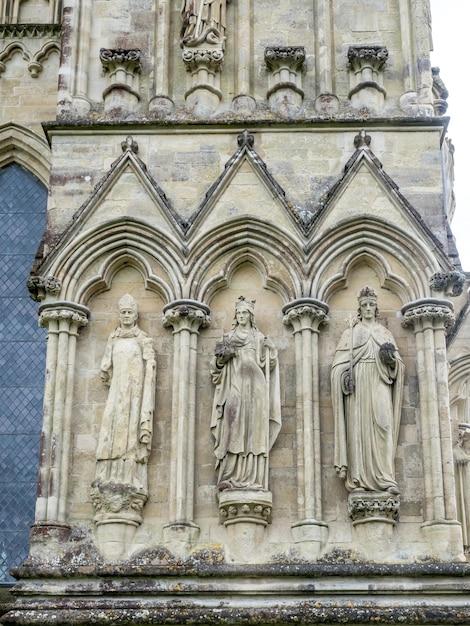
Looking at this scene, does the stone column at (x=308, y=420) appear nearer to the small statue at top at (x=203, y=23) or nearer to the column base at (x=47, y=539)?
the column base at (x=47, y=539)

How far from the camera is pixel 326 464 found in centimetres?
1270

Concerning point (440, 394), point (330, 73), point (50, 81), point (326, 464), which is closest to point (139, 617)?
point (326, 464)

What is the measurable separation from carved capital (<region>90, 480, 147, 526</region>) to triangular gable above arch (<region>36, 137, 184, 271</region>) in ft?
8.32

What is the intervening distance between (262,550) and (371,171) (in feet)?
13.7

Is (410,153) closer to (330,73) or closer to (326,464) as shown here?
(330,73)

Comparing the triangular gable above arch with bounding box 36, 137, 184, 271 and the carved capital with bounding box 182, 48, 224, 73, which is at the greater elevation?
the carved capital with bounding box 182, 48, 224, 73

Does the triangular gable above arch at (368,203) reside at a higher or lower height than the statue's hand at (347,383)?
higher

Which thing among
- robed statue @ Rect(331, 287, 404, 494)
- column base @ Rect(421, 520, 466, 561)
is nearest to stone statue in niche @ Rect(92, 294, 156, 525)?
robed statue @ Rect(331, 287, 404, 494)

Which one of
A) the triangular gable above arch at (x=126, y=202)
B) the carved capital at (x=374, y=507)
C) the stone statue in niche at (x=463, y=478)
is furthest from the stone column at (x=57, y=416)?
the stone statue in niche at (x=463, y=478)

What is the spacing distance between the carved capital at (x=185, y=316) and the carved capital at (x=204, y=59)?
2.86 meters

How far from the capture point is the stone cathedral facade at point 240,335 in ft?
40.0

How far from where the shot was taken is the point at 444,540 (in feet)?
40.2

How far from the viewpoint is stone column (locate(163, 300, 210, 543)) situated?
40.8 ft

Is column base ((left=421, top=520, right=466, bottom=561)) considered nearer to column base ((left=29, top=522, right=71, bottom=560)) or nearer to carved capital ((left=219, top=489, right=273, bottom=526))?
carved capital ((left=219, top=489, right=273, bottom=526))
